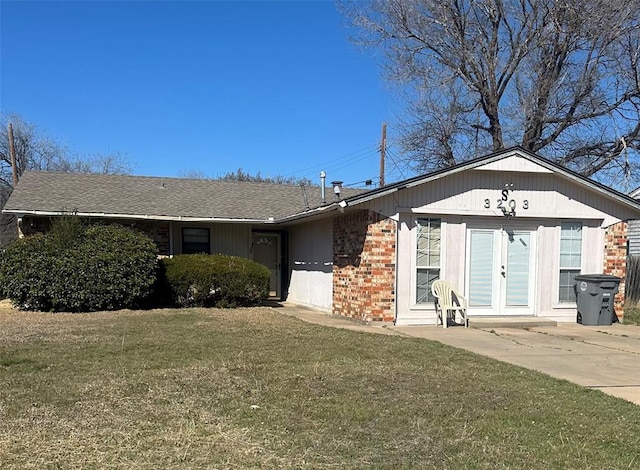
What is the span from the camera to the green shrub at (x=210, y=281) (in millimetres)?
14016

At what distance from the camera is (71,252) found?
42.3 feet

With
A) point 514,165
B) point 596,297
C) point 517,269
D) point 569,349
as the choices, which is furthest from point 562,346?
point 514,165

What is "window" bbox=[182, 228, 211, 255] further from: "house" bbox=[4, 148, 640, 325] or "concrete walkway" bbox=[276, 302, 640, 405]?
"concrete walkway" bbox=[276, 302, 640, 405]

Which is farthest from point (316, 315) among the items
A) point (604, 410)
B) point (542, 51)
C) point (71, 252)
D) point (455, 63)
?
point (542, 51)

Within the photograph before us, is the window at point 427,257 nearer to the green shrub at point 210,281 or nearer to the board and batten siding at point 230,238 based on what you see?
the green shrub at point 210,281

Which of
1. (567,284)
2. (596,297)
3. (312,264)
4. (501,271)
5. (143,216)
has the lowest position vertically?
(596,297)

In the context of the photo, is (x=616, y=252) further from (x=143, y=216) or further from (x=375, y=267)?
(x=143, y=216)

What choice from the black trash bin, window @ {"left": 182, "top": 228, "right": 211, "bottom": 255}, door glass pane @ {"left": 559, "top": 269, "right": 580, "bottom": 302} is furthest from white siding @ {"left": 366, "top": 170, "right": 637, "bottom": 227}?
window @ {"left": 182, "top": 228, "right": 211, "bottom": 255}

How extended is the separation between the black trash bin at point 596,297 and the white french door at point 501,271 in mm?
1098

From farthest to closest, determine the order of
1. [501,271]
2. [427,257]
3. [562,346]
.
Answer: [501,271] < [427,257] < [562,346]

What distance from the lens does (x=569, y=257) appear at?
41.2 ft

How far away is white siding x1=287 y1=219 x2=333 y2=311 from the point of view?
13.9 m

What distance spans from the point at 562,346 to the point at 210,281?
8.47m

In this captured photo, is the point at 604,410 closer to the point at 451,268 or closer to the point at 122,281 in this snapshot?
the point at 451,268
